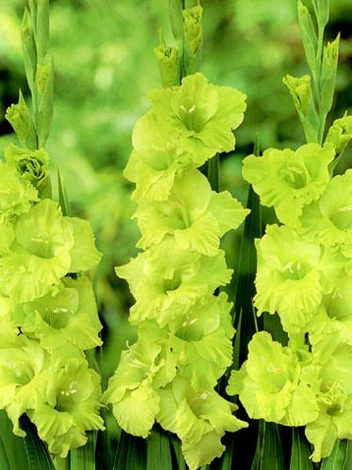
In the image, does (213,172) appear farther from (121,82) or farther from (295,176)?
(121,82)

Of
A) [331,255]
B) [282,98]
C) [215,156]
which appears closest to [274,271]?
[331,255]

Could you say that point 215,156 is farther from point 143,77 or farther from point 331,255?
point 143,77

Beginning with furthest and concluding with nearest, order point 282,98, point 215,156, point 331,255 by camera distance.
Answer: point 282,98 < point 215,156 < point 331,255

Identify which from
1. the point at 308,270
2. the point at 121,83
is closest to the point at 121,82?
the point at 121,83

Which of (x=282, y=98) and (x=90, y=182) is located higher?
(x=282, y=98)

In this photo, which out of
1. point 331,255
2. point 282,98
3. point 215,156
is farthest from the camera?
point 282,98

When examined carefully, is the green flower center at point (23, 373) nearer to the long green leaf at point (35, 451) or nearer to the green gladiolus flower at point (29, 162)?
Result: the long green leaf at point (35, 451)

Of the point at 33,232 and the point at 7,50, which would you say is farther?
the point at 7,50

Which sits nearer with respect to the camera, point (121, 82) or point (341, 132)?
point (341, 132)

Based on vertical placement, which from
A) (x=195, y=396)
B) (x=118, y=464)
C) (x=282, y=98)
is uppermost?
(x=282, y=98)
